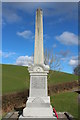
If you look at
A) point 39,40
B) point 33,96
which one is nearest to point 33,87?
point 33,96

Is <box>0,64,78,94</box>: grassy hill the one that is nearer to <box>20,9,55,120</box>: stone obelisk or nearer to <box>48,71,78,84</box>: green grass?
<box>48,71,78,84</box>: green grass

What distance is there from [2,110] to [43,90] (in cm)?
444

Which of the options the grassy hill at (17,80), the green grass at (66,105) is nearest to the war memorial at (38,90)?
the green grass at (66,105)

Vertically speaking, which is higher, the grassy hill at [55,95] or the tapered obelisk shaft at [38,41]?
the tapered obelisk shaft at [38,41]

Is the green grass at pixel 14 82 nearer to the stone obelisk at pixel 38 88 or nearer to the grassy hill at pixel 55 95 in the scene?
the grassy hill at pixel 55 95

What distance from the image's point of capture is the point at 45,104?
755 centimetres

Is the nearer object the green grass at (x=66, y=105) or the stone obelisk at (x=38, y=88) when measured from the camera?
the stone obelisk at (x=38, y=88)

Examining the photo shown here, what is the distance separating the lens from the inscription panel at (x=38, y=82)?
807 centimetres

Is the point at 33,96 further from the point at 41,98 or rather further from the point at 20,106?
the point at 20,106

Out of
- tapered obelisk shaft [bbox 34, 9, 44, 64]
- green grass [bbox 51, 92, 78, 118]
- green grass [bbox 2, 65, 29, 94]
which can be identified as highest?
tapered obelisk shaft [bbox 34, 9, 44, 64]

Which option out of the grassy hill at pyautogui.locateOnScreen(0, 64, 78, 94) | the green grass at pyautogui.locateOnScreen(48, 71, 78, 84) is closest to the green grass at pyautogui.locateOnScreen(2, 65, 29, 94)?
the grassy hill at pyautogui.locateOnScreen(0, 64, 78, 94)

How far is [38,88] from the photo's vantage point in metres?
8.06

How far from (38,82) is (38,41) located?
2.47 m

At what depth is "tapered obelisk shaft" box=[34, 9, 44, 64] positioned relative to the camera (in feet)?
27.9
